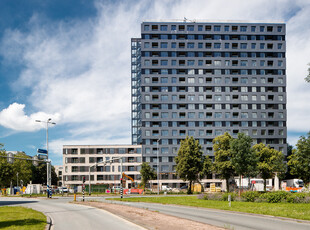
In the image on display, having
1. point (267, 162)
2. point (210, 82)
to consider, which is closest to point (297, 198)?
point (267, 162)

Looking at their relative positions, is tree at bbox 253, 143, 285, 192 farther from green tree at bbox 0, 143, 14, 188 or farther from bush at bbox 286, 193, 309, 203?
green tree at bbox 0, 143, 14, 188

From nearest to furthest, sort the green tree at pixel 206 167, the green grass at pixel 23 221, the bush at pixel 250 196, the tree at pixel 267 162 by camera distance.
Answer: the green grass at pixel 23 221, the bush at pixel 250 196, the green tree at pixel 206 167, the tree at pixel 267 162

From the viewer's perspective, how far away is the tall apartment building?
10500cm

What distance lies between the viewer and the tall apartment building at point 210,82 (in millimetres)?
105000

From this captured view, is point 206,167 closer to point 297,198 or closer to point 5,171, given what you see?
point 297,198

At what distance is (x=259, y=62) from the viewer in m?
108

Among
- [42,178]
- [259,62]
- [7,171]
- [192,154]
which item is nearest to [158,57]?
[259,62]

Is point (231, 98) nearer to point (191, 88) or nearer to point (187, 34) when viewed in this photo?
point (191, 88)

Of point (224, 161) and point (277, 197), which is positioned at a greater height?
point (224, 161)

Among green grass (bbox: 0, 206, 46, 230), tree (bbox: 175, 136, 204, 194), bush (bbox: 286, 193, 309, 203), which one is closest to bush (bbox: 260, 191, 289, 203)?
bush (bbox: 286, 193, 309, 203)

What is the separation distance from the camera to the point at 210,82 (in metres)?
108

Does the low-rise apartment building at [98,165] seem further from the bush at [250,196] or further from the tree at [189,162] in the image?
the bush at [250,196]

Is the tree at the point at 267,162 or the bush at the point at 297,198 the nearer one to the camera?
the bush at the point at 297,198

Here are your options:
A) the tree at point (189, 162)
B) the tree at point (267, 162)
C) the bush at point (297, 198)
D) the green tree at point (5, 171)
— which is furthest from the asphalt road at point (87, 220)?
the green tree at point (5, 171)
